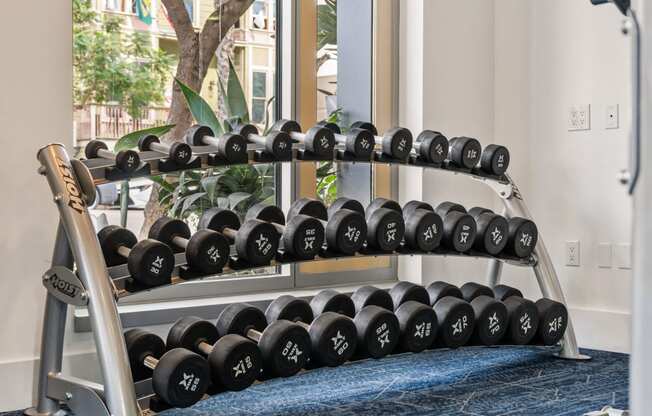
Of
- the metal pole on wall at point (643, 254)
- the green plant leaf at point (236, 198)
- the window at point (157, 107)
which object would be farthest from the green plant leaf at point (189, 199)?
the metal pole on wall at point (643, 254)

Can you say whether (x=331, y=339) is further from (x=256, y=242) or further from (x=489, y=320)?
(x=489, y=320)

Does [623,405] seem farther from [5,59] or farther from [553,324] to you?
[5,59]

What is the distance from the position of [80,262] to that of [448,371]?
158 cm

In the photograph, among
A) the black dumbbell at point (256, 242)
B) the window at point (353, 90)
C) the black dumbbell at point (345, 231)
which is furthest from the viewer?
the window at point (353, 90)

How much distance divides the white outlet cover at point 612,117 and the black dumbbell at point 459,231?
98cm

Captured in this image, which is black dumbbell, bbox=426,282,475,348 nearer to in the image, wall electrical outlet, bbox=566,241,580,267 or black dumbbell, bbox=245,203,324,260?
black dumbbell, bbox=245,203,324,260

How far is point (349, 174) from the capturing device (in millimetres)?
3783

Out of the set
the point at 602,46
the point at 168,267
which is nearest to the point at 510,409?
the point at 168,267

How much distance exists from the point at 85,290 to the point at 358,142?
1104 millimetres

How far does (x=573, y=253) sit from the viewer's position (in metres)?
3.57

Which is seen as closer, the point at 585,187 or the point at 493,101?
the point at 585,187

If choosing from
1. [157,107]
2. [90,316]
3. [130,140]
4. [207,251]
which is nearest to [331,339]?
[207,251]

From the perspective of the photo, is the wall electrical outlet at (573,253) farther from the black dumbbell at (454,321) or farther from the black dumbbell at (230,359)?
the black dumbbell at (230,359)

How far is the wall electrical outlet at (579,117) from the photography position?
3523mm
